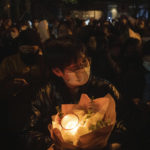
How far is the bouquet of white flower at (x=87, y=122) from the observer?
3.88 feet

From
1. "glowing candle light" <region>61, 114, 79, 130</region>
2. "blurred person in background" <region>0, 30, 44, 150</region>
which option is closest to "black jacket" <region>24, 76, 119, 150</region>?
"glowing candle light" <region>61, 114, 79, 130</region>

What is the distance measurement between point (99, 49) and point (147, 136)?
2.11 metres

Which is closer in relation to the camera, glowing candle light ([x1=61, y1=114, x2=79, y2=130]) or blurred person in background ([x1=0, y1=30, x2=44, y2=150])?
glowing candle light ([x1=61, y1=114, x2=79, y2=130])

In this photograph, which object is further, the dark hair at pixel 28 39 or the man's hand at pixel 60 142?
the dark hair at pixel 28 39

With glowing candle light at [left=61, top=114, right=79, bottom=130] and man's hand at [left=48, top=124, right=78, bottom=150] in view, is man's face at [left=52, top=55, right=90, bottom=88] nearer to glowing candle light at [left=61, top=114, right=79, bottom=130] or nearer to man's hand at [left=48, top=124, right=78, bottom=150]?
glowing candle light at [left=61, top=114, right=79, bottom=130]

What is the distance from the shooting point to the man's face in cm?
151

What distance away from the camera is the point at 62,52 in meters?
1.55

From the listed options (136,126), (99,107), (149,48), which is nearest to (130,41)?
(149,48)

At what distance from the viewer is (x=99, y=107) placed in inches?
52.9

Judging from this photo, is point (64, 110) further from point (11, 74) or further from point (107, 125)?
point (11, 74)

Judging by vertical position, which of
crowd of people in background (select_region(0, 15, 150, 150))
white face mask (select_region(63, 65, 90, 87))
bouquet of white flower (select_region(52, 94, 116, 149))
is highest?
white face mask (select_region(63, 65, 90, 87))

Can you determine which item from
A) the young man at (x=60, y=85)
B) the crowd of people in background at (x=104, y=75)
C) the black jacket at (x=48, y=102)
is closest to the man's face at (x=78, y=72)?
the young man at (x=60, y=85)

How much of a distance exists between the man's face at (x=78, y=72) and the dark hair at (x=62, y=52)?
0.04 m

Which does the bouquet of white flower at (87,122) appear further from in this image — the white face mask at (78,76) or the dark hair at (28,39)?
the dark hair at (28,39)
